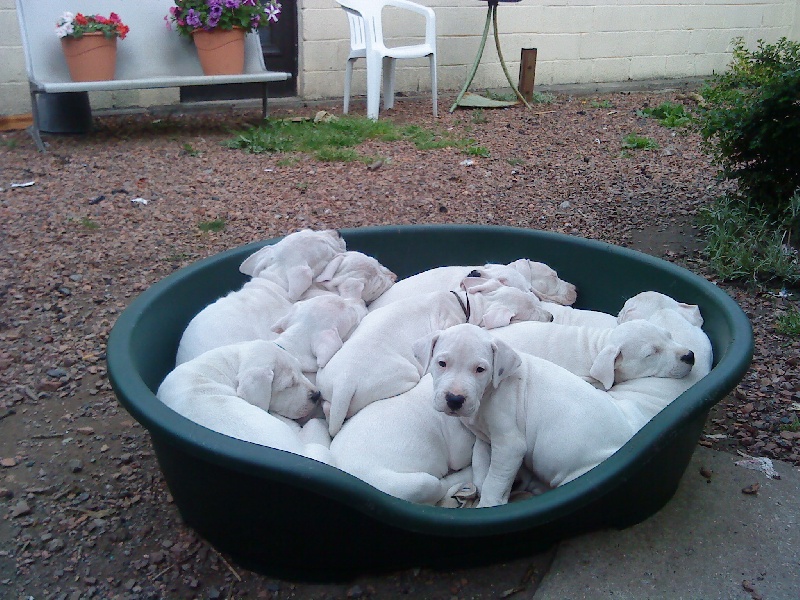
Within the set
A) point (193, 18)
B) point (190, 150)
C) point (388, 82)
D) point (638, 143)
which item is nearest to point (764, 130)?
point (638, 143)

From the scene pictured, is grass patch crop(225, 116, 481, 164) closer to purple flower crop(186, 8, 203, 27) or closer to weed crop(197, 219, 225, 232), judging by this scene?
purple flower crop(186, 8, 203, 27)

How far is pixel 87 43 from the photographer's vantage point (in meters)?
6.71

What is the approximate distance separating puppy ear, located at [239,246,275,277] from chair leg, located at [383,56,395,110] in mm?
5000

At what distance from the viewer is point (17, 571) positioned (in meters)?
2.38

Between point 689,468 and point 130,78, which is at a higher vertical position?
point 130,78

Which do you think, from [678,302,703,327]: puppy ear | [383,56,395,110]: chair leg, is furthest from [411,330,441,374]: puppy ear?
[383,56,395,110]: chair leg

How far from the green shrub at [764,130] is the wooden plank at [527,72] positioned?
155 inches

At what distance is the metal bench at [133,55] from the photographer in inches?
260

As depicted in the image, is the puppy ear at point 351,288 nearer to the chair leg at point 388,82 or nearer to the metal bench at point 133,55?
the metal bench at point 133,55

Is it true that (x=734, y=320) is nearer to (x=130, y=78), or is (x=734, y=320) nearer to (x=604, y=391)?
(x=604, y=391)

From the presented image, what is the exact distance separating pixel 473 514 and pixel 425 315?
110 centimetres

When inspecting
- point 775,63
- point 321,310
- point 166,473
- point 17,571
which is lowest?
point 17,571

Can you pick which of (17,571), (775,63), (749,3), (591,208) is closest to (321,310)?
(17,571)

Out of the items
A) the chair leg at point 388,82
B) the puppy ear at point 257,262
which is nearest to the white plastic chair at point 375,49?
the chair leg at point 388,82
